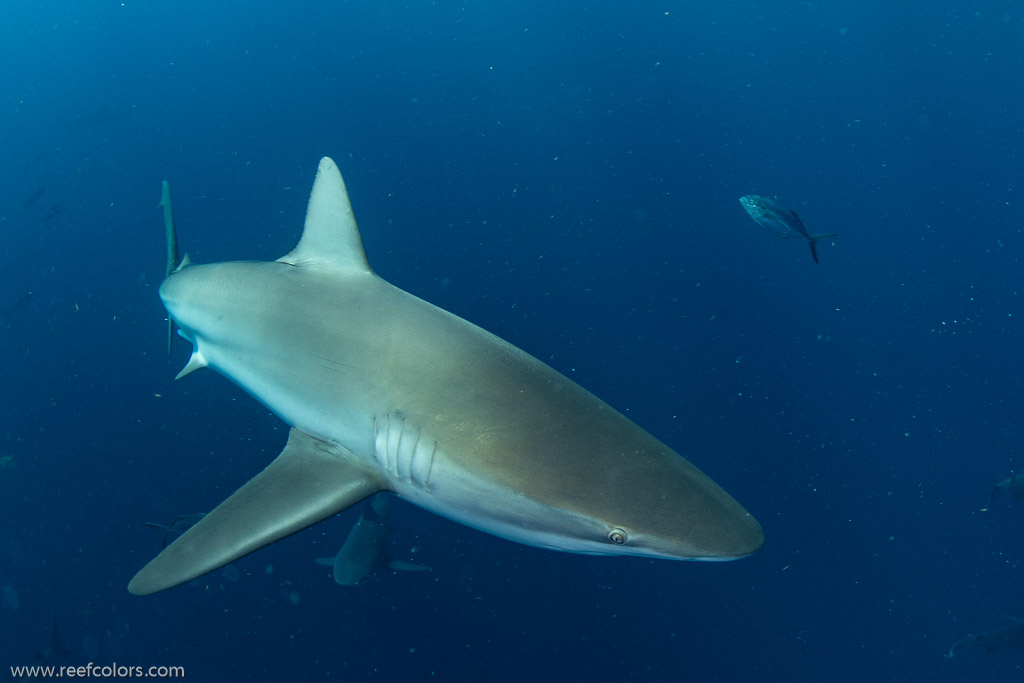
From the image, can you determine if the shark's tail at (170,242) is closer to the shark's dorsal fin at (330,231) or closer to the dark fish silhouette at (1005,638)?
the shark's dorsal fin at (330,231)

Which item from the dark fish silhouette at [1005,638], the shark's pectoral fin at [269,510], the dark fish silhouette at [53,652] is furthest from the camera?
the dark fish silhouette at [1005,638]

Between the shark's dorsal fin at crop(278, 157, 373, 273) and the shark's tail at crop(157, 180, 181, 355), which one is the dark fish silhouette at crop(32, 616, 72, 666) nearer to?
the shark's tail at crop(157, 180, 181, 355)

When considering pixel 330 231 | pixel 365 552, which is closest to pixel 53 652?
pixel 365 552

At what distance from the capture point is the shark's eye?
1889 millimetres

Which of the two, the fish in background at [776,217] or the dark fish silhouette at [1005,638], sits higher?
the fish in background at [776,217]

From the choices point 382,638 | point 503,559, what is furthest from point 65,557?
point 503,559

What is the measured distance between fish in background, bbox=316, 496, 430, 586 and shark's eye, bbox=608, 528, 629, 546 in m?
3.28

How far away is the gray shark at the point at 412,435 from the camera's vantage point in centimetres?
197

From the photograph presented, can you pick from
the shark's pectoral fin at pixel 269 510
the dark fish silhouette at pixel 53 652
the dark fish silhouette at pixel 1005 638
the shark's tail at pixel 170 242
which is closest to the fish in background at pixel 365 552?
the shark's tail at pixel 170 242

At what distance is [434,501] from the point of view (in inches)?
91.0

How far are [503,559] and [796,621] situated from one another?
448 cm

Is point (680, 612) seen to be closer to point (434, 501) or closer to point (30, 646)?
point (434, 501)

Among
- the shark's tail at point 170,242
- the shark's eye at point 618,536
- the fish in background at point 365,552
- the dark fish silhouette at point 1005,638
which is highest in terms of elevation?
the shark's eye at point 618,536

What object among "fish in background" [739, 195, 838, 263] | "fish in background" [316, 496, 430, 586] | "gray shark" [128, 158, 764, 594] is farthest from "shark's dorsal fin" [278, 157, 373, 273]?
"fish in background" [739, 195, 838, 263]
